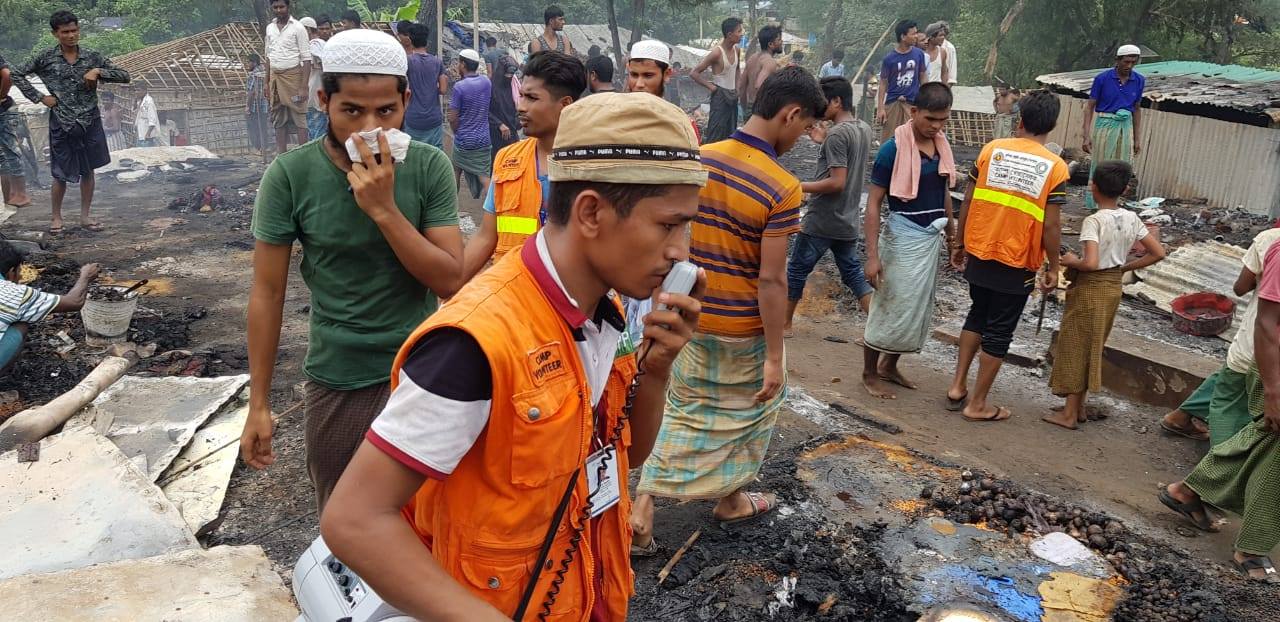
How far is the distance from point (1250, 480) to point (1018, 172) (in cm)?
225

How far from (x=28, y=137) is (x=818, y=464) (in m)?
16.2

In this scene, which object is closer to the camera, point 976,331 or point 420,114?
point 976,331

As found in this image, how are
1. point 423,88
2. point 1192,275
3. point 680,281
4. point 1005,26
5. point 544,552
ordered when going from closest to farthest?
point 544,552 < point 680,281 < point 1192,275 < point 423,88 < point 1005,26

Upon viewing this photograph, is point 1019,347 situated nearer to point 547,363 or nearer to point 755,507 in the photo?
point 755,507

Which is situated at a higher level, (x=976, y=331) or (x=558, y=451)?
(x=558, y=451)

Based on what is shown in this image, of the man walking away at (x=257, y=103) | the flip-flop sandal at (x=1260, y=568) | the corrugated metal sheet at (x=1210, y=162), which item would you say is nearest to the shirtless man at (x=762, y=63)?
the corrugated metal sheet at (x=1210, y=162)

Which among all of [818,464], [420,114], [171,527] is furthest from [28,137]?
[818,464]

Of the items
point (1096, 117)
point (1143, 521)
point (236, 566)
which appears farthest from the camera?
point (1096, 117)

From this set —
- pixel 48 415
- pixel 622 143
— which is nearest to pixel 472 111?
pixel 48 415

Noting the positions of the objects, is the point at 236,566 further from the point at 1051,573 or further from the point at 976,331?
the point at 976,331

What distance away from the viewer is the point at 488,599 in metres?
1.61

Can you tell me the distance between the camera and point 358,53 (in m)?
2.60

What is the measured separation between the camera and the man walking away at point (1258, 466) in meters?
3.78

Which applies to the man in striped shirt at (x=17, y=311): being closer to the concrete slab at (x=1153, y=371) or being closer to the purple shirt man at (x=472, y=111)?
the purple shirt man at (x=472, y=111)
